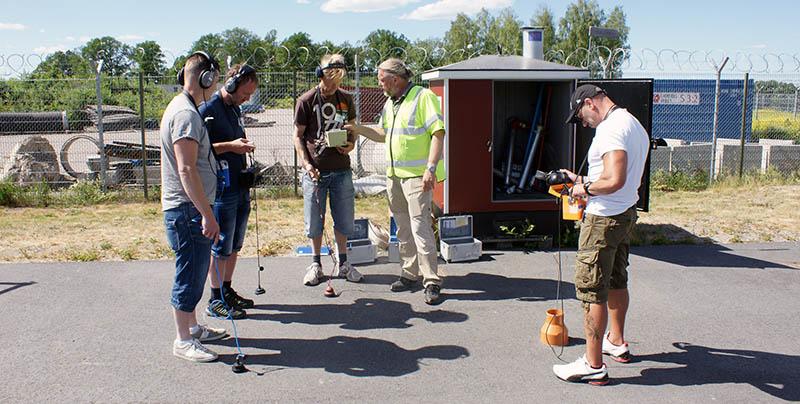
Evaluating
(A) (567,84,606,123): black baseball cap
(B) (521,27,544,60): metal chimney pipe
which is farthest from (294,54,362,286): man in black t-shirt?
(B) (521,27,544,60): metal chimney pipe

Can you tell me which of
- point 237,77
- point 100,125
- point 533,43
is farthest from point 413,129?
point 100,125

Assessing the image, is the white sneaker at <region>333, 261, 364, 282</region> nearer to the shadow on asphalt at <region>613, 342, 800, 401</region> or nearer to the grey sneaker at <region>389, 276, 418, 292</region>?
the grey sneaker at <region>389, 276, 418, 292</region>

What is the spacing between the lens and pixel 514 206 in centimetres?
758

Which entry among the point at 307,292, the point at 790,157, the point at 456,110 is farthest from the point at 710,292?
the point at 790,157

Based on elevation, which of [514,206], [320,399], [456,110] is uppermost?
[456,110]

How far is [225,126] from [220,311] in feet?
4.78

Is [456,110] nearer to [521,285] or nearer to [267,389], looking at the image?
[521,285]

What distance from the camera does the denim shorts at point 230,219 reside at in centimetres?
503

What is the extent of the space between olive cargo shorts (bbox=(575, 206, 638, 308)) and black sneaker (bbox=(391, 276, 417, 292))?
2251 mm

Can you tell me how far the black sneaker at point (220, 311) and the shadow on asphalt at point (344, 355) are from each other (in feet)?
1.49

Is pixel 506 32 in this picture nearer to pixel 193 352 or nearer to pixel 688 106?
pixel 688 106

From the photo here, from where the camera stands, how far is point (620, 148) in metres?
3.77

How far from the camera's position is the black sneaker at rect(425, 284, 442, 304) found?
5.64 meters

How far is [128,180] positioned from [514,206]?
22.6 ft
